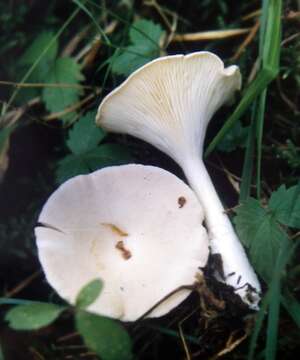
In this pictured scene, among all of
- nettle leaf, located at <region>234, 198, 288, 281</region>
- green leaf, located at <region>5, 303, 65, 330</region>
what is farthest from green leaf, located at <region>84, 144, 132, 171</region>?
green leaf, located at <region>5, 303, 65, 330</region>

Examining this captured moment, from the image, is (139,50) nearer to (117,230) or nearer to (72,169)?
(72,169)

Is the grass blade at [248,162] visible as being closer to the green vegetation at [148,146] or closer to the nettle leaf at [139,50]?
the green vegetation at [148,146]

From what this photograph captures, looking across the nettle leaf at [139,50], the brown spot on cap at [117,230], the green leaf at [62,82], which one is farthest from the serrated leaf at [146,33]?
the brown spot on cap at [117,230]

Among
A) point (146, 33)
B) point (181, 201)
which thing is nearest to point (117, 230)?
point (181, 201)

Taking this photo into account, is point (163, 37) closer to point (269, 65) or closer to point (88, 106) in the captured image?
point (88, 106)

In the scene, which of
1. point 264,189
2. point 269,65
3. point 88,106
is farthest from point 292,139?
point 88,106
